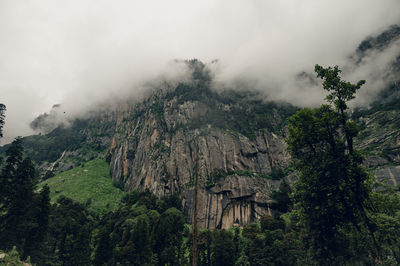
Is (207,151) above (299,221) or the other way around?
above

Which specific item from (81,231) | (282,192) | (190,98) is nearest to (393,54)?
(282,192)

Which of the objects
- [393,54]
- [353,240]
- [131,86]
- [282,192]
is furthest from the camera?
[131,86]

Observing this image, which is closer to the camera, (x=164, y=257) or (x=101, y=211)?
(x=164, y=257)

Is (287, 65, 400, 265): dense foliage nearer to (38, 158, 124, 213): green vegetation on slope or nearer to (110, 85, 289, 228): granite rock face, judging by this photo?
(110, 85, 289, 228): granite rock face

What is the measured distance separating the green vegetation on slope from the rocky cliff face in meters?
8.23

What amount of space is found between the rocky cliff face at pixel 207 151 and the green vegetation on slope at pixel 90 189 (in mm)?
8228

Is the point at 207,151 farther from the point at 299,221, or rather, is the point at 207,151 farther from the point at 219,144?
the point at 299,221

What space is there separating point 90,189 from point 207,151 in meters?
64.6

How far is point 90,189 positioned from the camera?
113750 mm

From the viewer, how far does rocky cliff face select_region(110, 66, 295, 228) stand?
93875 mm

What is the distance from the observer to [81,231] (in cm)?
4859

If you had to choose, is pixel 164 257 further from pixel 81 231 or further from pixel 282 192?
pixel 282 192

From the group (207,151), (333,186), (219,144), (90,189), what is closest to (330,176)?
(333,186)

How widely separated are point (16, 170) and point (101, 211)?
6235cm
